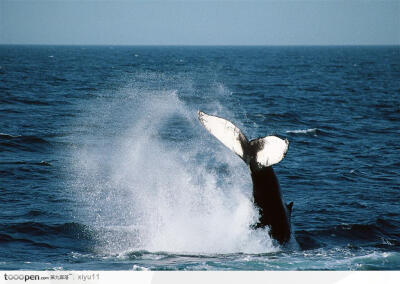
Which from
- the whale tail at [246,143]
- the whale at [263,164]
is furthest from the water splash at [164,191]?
the whale tail at [246,143]

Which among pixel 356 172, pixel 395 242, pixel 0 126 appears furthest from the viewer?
pixel 0 126

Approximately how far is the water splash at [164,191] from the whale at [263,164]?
249 mm

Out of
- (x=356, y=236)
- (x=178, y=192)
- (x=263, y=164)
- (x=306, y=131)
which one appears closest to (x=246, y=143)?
(x=263, y=164)

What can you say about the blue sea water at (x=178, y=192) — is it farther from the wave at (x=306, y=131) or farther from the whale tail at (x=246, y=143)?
the whale tail at (x=246, y=143)

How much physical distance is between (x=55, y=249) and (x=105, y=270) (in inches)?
75.1

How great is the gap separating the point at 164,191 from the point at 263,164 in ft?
17.9

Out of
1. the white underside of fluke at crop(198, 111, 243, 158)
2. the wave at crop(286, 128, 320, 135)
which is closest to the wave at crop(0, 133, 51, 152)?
the wave at crop(286, 128, 320, 135)

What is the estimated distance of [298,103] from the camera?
111 ft

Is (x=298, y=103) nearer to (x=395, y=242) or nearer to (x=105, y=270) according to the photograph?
(x=395, y=242)

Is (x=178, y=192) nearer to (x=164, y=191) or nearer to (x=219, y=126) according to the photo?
(x=164, y=191)

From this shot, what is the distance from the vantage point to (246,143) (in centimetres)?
830

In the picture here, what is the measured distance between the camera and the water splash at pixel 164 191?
1025cm

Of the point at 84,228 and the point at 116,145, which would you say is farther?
the point at 116,145
